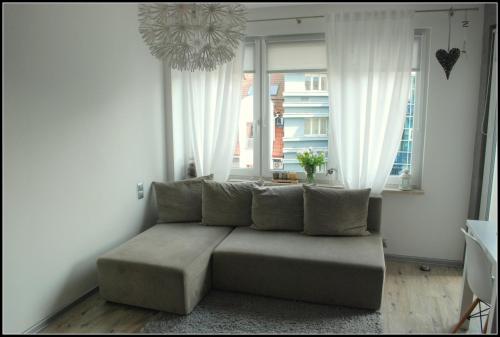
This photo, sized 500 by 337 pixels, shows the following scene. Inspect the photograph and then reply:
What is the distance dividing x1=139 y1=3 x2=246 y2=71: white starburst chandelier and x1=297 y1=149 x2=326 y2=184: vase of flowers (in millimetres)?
1621

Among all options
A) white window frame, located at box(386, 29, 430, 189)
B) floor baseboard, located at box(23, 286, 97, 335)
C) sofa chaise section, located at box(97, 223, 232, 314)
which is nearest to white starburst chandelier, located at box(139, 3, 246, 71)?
sofa chaise section, located at box(97, 223, 232, 314)

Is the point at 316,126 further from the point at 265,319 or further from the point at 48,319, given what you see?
the point at 48,319

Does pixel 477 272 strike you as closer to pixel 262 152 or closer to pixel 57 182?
pixel 262 152

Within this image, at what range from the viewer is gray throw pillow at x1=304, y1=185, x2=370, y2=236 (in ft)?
9.98

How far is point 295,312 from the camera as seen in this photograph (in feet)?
8.43

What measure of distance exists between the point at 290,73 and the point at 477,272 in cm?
235

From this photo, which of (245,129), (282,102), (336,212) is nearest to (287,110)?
(282,102)

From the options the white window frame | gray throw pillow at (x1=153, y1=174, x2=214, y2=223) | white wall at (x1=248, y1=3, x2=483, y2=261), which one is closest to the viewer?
white wall at (x1=248, y1=3, x2=483, y2=261)

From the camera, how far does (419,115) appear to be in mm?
3414

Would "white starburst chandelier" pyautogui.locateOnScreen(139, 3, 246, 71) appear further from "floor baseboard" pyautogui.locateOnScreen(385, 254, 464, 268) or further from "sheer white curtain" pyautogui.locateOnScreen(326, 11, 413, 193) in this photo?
"floor baseboard" pyautogui.locateOnScreen(385, 254, 464, 268)

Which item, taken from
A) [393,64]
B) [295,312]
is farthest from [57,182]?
[393,64]

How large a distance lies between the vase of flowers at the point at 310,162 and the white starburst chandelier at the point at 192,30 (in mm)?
1621

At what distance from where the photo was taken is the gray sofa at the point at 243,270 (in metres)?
2.54

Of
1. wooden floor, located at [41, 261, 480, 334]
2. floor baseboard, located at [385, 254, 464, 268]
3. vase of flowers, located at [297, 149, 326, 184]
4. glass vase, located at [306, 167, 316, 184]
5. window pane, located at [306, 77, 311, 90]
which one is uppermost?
window pane, located at [306, 77, 311, 90]
